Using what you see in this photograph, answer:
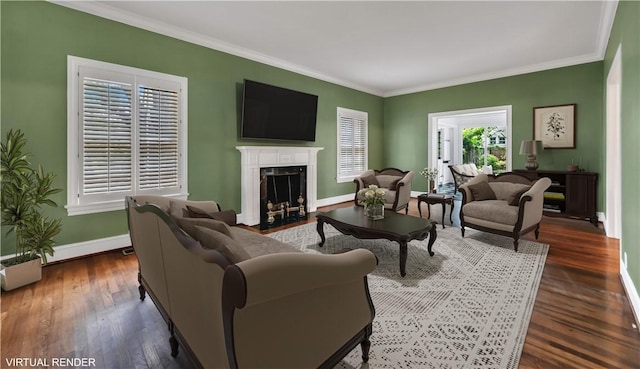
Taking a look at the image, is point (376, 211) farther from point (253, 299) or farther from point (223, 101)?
point (223, 101)

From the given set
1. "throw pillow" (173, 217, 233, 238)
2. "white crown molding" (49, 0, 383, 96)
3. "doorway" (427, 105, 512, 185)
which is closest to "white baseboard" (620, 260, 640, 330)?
"throw pillow" (173, 217, 233, 238)

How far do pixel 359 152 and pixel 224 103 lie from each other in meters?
3.83

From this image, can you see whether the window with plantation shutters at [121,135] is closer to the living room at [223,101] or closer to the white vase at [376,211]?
the living room at [223,101]

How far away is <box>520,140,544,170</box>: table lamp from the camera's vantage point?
220 inches

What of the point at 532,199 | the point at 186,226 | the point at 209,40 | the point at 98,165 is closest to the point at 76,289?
the point at 98,165

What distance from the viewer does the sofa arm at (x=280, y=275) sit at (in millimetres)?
909

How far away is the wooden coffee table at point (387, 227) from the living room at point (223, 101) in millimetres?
1604

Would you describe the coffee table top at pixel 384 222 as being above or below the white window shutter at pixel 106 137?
below

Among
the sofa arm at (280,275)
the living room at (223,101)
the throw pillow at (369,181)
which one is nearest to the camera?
the sofa arm at (280,275)

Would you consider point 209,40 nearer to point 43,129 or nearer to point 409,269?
point 43,129

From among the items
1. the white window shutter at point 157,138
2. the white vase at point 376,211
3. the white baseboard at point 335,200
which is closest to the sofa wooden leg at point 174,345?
the white vase at point 376,211

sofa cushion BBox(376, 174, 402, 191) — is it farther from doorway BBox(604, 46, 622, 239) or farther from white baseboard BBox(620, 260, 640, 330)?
white baseboard BBox(620, 260, 640, 330)

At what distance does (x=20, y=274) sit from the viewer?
9.01 ft

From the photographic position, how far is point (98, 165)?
355 cm
